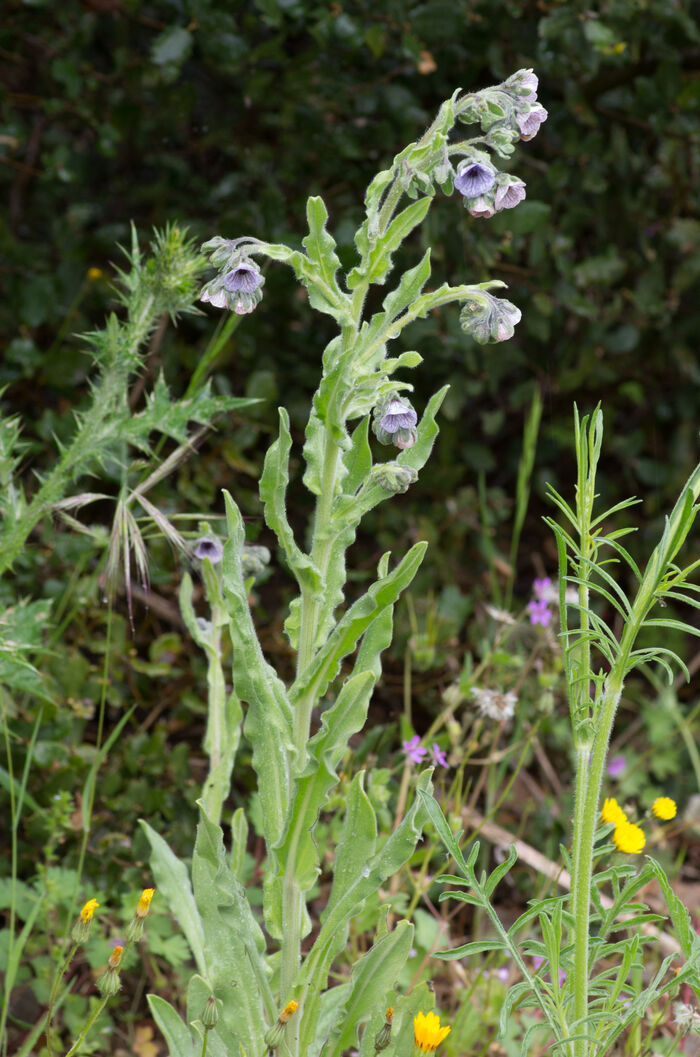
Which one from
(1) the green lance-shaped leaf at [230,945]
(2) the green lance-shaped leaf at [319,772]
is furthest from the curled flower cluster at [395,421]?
(1) the green lance-shaped leaf at [230,945]

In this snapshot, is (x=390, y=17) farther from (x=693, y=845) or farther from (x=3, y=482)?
(x=693, y=845)

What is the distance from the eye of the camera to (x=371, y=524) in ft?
9.84

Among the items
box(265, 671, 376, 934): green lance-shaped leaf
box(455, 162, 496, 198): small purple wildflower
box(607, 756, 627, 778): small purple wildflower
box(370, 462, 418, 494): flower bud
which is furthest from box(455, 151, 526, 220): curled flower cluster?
box(607, 756, 627, 778): small purple wildflower

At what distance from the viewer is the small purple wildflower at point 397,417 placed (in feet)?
4.77

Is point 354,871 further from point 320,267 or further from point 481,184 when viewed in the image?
point 481,184

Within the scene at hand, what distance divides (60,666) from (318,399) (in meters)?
1.16

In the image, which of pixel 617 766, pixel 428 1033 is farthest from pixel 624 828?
pixel 617 766

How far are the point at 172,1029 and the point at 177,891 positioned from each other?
0.70 feet

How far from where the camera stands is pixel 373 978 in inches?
60.1

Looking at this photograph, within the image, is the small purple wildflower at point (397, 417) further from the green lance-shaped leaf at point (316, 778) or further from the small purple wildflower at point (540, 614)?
the small purple wildflower at point (540, 614)

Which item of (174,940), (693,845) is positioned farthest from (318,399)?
(693,845)

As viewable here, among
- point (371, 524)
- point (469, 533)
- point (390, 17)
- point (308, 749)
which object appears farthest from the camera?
point (469, 533)

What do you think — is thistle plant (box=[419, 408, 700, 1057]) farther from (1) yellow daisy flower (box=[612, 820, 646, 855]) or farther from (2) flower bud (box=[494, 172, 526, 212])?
(2) flower bud (box=[494, 172, 526, 212])

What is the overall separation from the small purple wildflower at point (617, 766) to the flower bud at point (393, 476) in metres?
1.69
